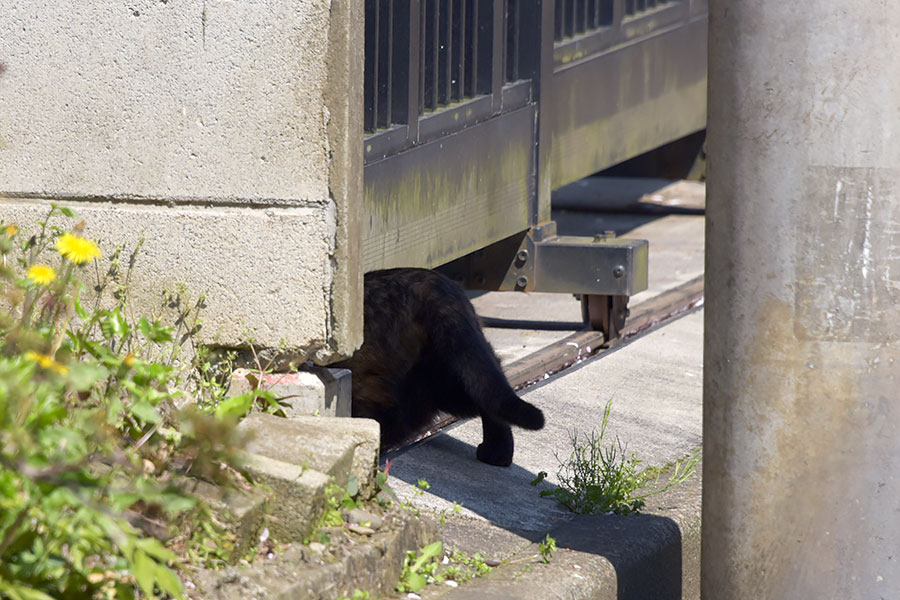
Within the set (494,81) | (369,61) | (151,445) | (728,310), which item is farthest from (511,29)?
(151,445)

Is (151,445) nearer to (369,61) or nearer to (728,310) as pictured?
(728,310)

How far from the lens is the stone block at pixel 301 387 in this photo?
3.76 m

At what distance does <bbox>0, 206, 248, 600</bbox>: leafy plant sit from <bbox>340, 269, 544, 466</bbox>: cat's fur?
57.8 inches

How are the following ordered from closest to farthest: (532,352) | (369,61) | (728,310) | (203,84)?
1. (728,310)
2. (203,84)
3. (369,61)
4. (532,352)

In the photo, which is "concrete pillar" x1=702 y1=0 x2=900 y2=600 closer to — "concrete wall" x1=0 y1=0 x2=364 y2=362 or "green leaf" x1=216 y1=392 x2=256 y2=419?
"concrete wall" x1=0 y1=0 x2=364 y2=362

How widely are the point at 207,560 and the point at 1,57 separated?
5.85 feet

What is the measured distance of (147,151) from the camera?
3.76m

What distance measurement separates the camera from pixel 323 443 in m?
3.34

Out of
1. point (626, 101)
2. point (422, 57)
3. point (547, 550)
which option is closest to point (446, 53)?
point (422, 57)

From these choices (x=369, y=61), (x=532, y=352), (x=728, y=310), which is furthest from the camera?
(x=532, y=352)

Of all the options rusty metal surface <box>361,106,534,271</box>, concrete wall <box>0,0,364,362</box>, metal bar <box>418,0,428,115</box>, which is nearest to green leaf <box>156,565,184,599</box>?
concrete wall <box>0,0,364,362</box>

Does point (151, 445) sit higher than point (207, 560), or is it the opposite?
point (151, 445)

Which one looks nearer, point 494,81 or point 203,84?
point 203,84

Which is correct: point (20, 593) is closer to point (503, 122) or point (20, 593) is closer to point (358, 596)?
point (358, 596)
